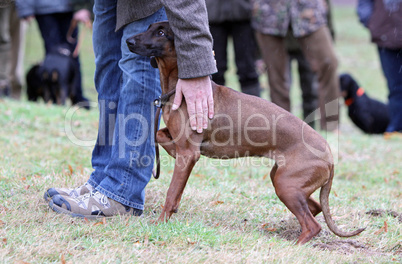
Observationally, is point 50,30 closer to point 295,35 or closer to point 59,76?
point 59,76

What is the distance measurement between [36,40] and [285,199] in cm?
1769

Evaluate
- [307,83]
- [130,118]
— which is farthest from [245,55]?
[130,118]

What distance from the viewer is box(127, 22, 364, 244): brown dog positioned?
2.77 m

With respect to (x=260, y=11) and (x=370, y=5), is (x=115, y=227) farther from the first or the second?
(x=370, y=5)

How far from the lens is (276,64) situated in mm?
6355

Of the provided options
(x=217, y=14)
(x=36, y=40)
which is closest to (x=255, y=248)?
(x=217, y=14)

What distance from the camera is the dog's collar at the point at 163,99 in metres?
2.88

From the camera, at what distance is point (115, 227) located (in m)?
2.69

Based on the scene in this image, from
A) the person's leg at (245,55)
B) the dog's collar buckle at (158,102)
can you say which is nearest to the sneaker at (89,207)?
the dog's collar buckle at (158,102)

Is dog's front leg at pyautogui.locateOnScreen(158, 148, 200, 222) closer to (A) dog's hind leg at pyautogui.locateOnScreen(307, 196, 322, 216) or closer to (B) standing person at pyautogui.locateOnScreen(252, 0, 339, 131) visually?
(A) dog's hind leg at pyautogui.locateOnScreen(307, 196, 322, 216)

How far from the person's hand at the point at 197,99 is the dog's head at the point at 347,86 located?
6.79m

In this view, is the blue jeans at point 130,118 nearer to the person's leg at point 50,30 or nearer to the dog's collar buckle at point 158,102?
the dog's collar buckle at point 158,102

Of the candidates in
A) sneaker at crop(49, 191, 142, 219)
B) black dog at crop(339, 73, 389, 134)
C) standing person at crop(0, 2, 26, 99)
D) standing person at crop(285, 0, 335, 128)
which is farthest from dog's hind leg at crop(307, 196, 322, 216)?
standing person at crop(0, 2, 26, 99)

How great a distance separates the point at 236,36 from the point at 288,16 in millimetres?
710
